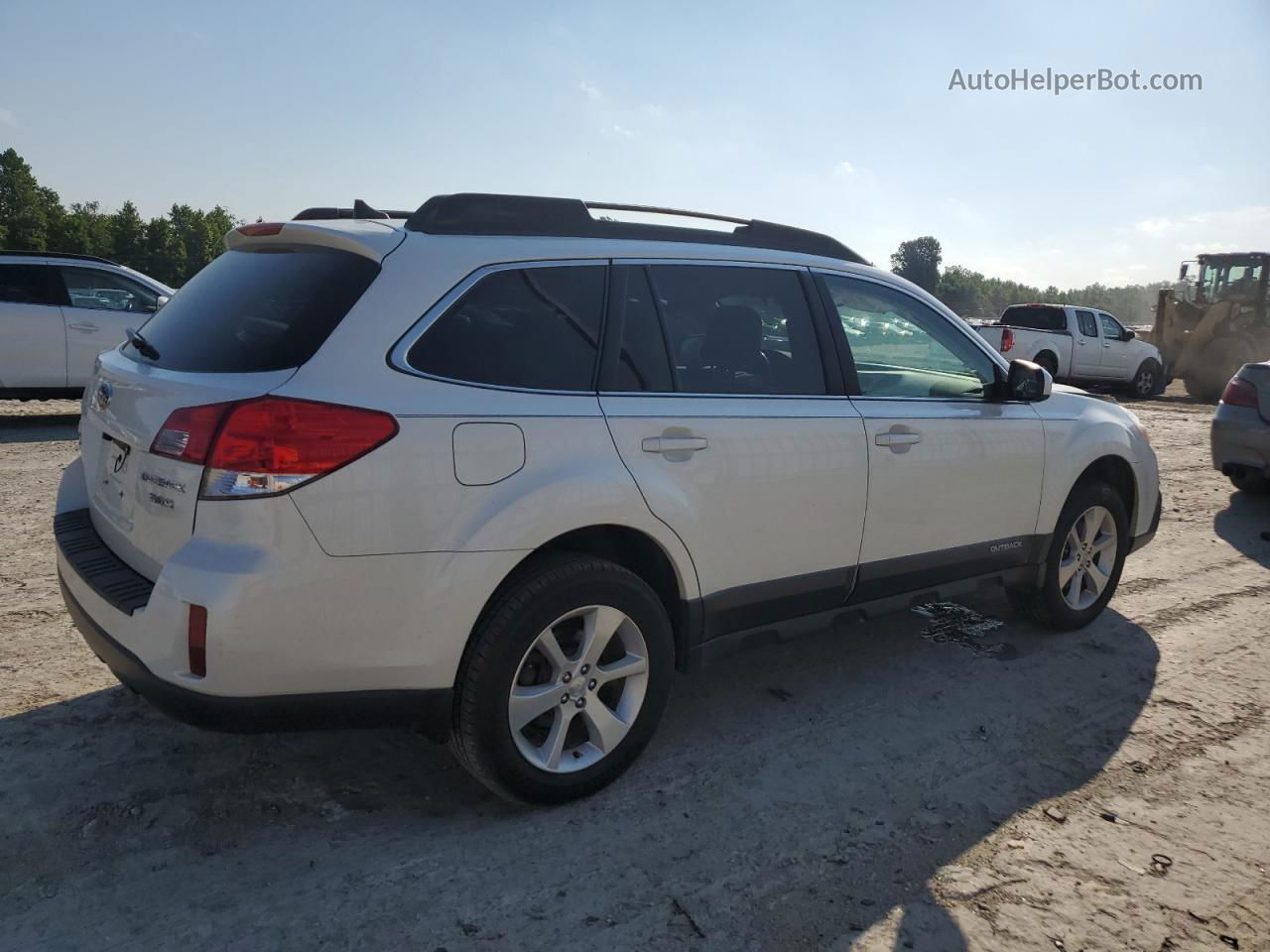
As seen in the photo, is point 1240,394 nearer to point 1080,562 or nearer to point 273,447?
point 1080,562

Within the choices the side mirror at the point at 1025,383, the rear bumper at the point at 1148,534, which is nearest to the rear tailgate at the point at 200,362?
the side mirror at the point at 1025,383

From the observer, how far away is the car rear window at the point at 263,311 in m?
2.67

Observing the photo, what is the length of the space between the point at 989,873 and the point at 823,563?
125cm

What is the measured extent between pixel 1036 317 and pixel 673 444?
18.7m

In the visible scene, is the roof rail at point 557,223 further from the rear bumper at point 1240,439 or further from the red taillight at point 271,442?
the rear bumper at point 1240,439

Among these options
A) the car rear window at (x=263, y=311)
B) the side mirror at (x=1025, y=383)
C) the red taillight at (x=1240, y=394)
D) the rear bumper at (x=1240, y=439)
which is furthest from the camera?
the red taillight at (x=1240, y=394)

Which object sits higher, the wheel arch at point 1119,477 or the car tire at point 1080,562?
the wheel arch at point 1119,477

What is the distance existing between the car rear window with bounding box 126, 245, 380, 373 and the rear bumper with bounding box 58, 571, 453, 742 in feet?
2.82

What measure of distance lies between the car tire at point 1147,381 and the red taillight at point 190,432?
839 inches

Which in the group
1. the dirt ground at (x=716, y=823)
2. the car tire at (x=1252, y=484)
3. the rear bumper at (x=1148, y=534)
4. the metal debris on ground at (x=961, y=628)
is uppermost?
the rear bumper at (x=1148, y=534)

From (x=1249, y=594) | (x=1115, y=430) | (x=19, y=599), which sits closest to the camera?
(x=19, y=599)

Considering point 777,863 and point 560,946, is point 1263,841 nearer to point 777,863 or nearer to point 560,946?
point 777,863

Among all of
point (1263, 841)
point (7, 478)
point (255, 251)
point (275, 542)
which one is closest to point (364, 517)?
point (275, 542)

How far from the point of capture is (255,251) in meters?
3.16
